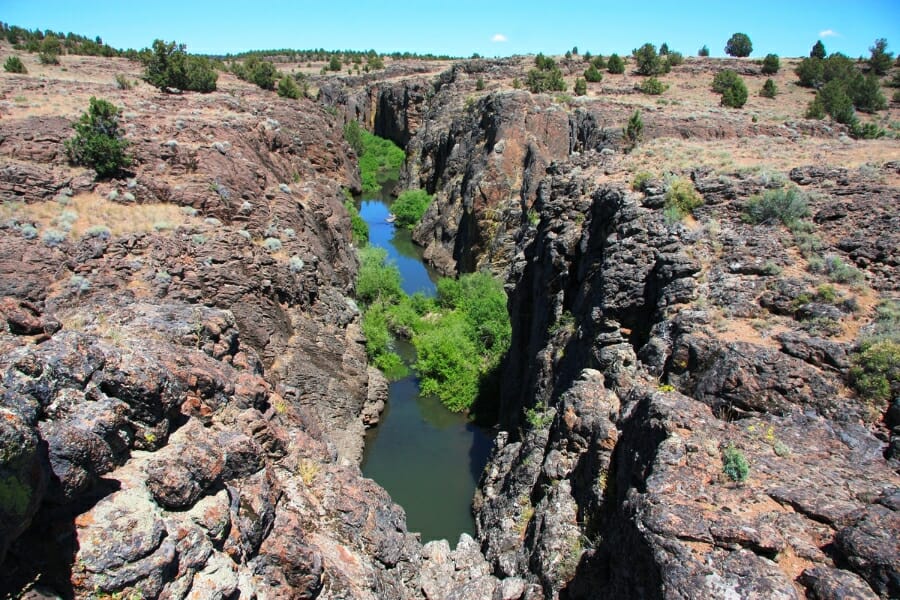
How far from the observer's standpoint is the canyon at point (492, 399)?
820cm

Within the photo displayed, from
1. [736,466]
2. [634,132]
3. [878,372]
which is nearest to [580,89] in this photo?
[634,132]

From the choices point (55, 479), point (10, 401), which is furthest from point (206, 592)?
point (10, 401)

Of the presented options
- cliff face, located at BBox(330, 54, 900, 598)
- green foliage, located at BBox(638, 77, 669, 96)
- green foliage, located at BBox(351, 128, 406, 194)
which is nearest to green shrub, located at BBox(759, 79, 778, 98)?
green foliage, located at BBox(638, 77, 669, 96)

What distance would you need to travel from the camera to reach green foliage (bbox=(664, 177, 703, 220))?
57.1ft

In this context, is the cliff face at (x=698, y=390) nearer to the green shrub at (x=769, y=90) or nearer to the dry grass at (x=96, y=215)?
the dry grass at (x=96, y=215)

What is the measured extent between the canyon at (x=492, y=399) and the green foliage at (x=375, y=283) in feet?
19.4

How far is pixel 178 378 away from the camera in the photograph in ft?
37.9

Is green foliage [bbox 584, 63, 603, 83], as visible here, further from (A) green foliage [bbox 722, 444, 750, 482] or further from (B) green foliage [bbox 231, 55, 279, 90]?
(A) green foliage [bbox 722, 444, 750, 482]

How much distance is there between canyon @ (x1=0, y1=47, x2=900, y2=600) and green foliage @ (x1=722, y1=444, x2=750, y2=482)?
12cm

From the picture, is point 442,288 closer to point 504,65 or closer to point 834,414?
point 834,414

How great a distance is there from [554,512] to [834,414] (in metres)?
6.26

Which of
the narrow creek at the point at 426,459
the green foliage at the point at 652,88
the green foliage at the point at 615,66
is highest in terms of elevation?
the green foliage at the point at 615,66

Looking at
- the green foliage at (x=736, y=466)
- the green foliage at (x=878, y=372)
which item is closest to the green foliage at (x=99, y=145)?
the green foliage at (x=736, y=466)

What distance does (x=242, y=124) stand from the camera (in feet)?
100
